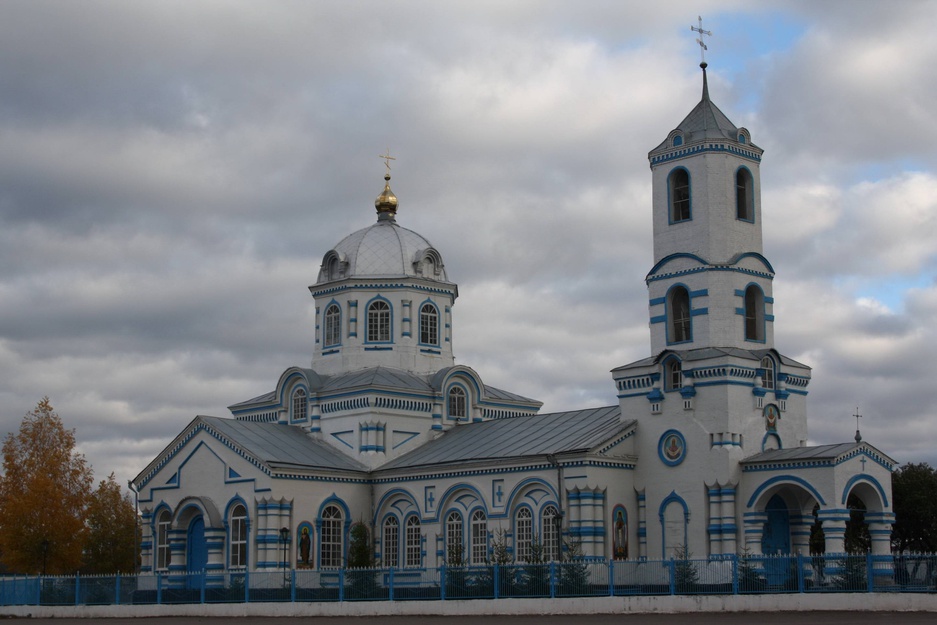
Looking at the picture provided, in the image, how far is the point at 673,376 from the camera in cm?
3678

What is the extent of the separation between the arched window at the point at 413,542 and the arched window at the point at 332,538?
7.14 feet

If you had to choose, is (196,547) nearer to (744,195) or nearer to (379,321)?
(379,321)

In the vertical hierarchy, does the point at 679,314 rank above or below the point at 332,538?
above

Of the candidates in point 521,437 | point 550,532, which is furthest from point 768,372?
point 521,437

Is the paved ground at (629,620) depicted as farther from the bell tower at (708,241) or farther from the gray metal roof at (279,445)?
the bell tower at (708,241)

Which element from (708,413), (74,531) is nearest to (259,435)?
(74,531)

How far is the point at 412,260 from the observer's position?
47750 mm

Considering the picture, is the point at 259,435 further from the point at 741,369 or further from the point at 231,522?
the point at 741,369

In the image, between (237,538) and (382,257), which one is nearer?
(237,538)

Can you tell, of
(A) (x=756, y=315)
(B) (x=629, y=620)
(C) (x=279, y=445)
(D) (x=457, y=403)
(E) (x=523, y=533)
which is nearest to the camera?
(B) (x=629, y=620)

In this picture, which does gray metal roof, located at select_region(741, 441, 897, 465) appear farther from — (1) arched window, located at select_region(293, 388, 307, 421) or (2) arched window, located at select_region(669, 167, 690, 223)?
(1) arched window, located at select_region(293, 388, 307, 421)

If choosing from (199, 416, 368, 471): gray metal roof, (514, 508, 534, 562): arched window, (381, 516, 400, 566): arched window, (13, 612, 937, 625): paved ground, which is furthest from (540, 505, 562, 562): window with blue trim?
(199, 416, 368, 471): gray metal roof

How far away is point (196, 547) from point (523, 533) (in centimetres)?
1171

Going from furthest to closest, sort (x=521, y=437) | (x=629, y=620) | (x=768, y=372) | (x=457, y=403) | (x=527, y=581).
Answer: (x=457, y=403), (x=521, y=437), (x=768, y=372), (x=527, y=581), (x=629, y=620)
